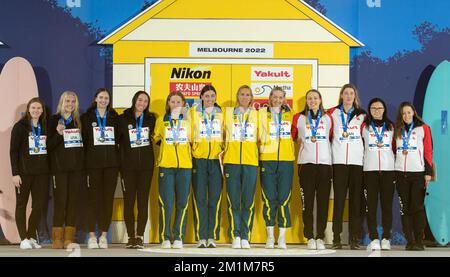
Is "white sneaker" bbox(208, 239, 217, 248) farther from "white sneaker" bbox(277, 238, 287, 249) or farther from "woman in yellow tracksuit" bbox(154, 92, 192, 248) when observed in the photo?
"white sneaker" bbox(277, 238, 287, 249)

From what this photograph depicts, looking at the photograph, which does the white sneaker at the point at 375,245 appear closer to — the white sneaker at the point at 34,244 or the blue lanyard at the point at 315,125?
the blue lanyard at the point at 315,125

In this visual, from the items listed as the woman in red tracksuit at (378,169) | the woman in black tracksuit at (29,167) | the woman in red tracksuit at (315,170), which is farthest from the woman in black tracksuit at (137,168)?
the woman in red tracksuit at (378,169)

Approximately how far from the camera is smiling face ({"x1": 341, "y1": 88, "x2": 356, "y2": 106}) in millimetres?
7344

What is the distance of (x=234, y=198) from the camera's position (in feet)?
23.6

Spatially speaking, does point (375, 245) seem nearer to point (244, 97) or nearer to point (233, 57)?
point (244, 97)

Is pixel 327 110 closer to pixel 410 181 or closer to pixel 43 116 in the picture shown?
pixel 410 181

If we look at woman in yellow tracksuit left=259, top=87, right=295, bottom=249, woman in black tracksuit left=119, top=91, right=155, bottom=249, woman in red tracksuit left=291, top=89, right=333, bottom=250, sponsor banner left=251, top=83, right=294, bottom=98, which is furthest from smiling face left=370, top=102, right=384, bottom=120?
woman in black tracksuit left=119, top=91, right=155, bottom=249

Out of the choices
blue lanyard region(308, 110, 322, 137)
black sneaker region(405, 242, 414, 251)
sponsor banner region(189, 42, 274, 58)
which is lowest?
black sneaker region(405, 242, 414, 251)

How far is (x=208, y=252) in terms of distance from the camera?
679 cm

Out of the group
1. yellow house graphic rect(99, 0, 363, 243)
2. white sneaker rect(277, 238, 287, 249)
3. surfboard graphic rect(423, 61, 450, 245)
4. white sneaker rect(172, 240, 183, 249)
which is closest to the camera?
white sneaker rect(172, 240, 183, 249)

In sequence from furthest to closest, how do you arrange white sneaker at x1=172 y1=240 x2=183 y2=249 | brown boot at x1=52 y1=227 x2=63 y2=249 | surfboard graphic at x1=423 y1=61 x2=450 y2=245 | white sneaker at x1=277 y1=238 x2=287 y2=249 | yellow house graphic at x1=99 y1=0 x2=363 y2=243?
yellow house graphic at x1=99 y1=0 x2=363 y2=243, surfboard graphic at x1=423 y1=61 x2=450 y2=245, brown boot at x1=52 y1=227 x2=63 y2=249, white sneaker at x1=277 y1=238 x2=287 y2=249, white sneaker at x1=172 y1=240 x2=183 y2=249

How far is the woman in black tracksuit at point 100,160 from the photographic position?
23.9ft

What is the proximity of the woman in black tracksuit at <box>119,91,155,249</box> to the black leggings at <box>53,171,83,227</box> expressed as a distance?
1.45 feet
